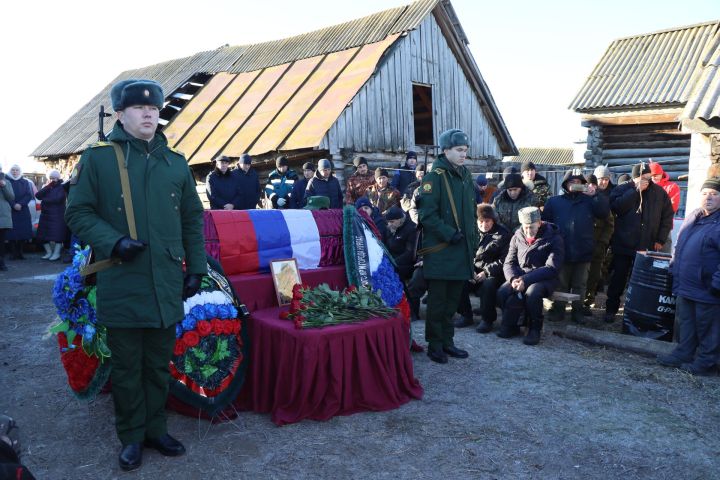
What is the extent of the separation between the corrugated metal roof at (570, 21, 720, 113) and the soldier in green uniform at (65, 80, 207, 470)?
476 inches

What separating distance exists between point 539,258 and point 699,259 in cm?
155

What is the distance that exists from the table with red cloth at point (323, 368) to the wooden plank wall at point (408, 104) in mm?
8603

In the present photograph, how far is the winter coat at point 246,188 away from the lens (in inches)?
380

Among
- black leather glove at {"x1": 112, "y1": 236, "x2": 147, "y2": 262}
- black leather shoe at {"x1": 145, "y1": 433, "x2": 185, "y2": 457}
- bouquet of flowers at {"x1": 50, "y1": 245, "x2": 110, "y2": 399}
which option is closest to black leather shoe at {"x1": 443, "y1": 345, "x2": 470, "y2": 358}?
black leather shoe at {"x1": 145, "y1": 433, "x2": 185, "y2": 457}

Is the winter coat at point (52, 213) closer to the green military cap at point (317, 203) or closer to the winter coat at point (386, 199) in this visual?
the winter coat at point (386, 199)

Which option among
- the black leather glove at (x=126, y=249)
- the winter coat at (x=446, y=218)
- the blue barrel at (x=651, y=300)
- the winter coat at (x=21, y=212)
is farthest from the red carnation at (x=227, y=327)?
the winter coat at (x=21, y=212)

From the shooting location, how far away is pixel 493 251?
6562mm

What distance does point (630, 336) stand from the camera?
19.0 feet

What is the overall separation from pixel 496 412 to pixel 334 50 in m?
12.6

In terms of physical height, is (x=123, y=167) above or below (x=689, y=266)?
above

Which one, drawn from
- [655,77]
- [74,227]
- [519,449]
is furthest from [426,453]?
[655,77]

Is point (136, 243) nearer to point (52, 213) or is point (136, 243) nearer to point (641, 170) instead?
point (641, 170)

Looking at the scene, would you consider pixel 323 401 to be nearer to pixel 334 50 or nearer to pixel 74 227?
pixel 74 227

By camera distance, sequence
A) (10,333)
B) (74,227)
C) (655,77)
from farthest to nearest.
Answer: (655,77)
(10,333)
(74,227)
